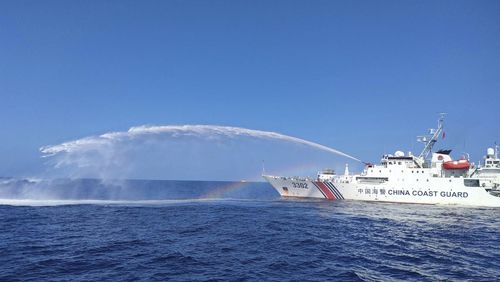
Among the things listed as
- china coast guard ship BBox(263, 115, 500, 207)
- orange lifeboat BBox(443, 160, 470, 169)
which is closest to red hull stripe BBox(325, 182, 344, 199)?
china coast guard ship BBox(263, 115, 500, 207)

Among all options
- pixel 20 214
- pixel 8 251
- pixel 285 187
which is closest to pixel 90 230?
pixel 8 251

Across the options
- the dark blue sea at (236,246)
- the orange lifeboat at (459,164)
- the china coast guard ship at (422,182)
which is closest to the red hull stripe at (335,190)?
the china coast guard ship at (422,182)

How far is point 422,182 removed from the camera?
164 feet

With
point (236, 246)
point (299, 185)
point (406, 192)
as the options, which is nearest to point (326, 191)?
point (299, 185)

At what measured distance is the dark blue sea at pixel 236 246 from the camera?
15.5 metres

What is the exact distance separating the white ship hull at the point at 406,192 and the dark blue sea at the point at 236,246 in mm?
14761

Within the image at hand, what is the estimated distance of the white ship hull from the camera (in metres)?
48.3

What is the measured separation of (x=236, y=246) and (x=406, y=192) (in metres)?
37.8

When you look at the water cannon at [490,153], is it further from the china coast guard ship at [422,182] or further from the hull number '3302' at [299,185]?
the hull number '3302' at [299,185]

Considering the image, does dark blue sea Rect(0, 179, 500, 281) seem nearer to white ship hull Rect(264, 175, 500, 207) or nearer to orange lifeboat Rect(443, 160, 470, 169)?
white ship hull Rect(264, 175, 500, 207)

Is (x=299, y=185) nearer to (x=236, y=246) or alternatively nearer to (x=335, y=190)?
(x=335, y=190)

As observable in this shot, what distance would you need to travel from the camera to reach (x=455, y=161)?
49.8 metres

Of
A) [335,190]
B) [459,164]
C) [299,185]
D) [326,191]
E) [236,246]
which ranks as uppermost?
[459,164]

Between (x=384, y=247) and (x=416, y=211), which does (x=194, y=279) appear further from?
(x=416, y=211)
